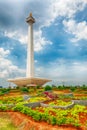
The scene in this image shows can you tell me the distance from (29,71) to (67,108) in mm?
41805

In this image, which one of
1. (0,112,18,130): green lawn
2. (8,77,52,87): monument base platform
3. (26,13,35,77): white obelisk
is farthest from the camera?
(26,13,35,77): white obelisk

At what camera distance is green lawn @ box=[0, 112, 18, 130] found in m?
12.7

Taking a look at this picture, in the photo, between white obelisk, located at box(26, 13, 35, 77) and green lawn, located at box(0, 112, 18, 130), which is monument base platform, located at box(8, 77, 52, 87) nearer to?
white obelisk, located at box(26, 13, 35, 77)

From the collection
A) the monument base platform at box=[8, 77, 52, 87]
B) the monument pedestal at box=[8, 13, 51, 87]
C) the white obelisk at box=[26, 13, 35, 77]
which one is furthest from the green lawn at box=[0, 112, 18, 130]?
the white obelisk at box=[26, 13, 35, 77]

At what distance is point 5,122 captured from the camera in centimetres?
1386

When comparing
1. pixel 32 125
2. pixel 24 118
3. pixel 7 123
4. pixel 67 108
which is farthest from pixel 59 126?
pixel 67 108

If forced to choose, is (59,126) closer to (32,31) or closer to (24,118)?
(24,118)

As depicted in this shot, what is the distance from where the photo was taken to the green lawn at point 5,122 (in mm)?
12703

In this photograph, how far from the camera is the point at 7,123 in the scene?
13594 mm

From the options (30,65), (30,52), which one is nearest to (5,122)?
(30,65)

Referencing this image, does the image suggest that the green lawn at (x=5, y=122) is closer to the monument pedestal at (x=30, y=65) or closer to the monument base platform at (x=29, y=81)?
the monument base platform at (x=29, y=81)

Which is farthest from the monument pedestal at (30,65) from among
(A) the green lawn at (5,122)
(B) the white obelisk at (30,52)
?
(A) the green lawn at (5,122)

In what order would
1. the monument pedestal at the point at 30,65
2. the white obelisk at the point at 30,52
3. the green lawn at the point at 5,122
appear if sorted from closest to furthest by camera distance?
the green lawn at the point at 5,122 → the monument pedestal at the point at 30,65 → the white obelisk at the point at 30,52

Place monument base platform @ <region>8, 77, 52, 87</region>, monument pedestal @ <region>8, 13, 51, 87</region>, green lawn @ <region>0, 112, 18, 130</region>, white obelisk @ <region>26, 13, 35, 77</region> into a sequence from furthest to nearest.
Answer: white obelisk @ <region>26, 13, 35, 77</region> < monument pedestal @ <region>8, 13, 51, 87</region> < monument base platform @ <region>8, 77, 52, 87</region> < green lawn @ <region>0, 112, 18, 130</region>
